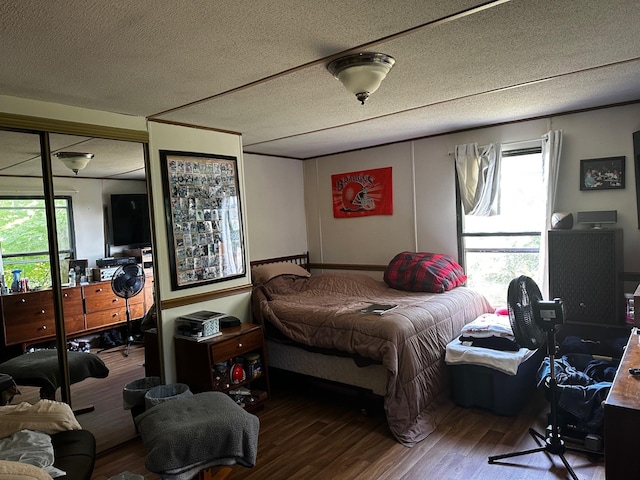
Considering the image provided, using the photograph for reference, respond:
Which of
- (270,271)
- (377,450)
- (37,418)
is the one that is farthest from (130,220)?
(377,450)

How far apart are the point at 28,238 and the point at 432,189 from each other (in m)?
3.67

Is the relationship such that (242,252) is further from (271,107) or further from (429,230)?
(429,230)

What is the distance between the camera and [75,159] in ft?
9.61

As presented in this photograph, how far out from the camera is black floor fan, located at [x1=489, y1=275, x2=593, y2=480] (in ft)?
8.26

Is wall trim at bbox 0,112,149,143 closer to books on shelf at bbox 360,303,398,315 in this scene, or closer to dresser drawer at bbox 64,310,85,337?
dresser drawer at bbox 64,310,85,337

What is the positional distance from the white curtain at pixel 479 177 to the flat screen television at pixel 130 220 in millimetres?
3016

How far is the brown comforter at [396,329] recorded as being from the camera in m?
3.02

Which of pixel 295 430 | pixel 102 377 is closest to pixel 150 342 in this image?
pixel 102 377

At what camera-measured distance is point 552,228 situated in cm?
380

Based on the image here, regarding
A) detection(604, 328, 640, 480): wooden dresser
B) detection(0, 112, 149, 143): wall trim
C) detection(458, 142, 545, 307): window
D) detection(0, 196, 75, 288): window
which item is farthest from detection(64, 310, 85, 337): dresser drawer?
detection(458, 142, 545, 307): window

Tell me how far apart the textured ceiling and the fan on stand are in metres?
0.99

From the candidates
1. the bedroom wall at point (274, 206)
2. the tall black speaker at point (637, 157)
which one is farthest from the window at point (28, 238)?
Result: the tall black speaker at point (637, 157)

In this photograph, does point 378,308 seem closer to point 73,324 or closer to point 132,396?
point 132,396

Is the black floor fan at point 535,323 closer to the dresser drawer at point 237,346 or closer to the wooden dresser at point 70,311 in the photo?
the dresser drawer at point 237,346
